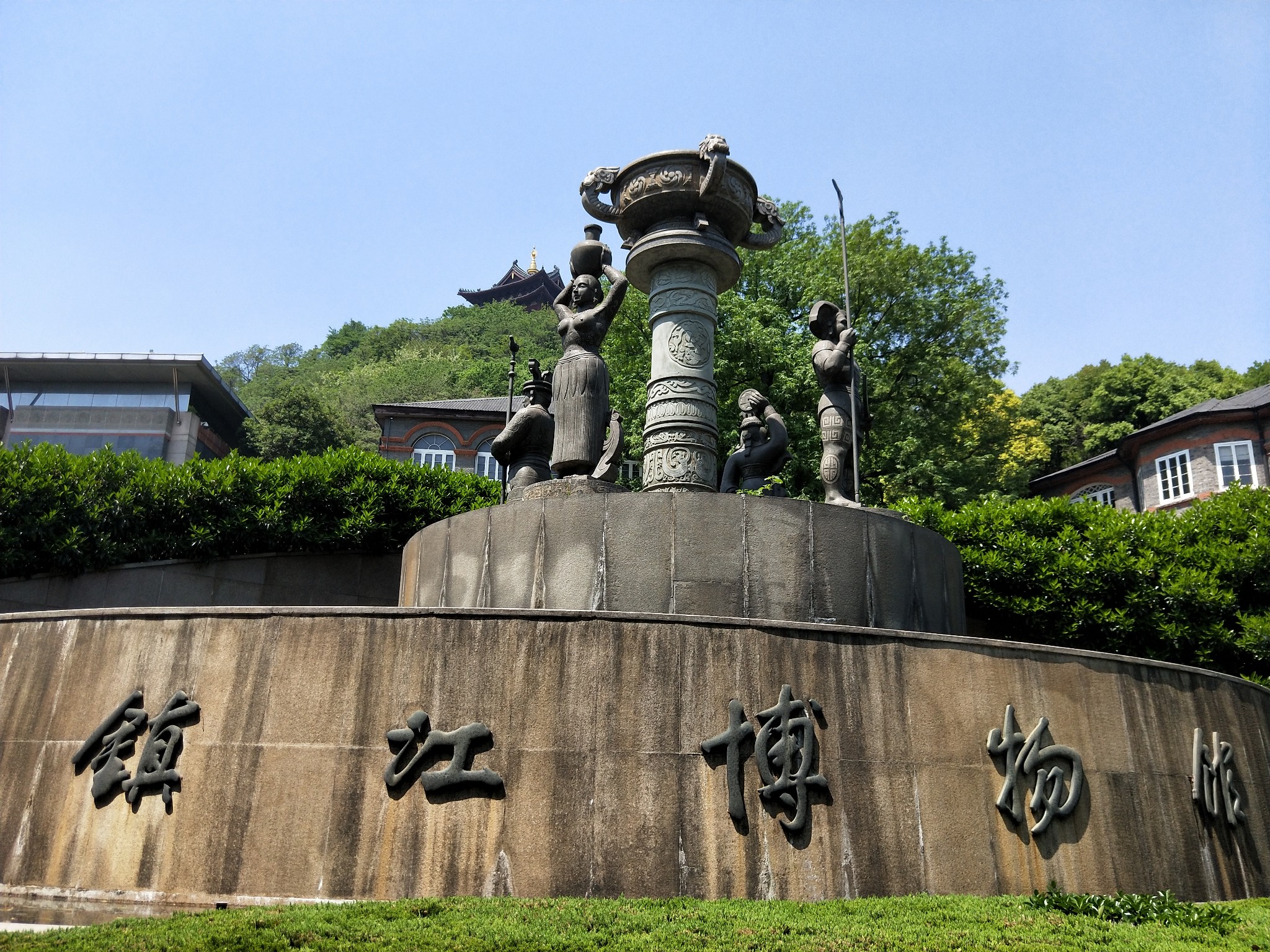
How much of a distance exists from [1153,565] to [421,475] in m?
12.3

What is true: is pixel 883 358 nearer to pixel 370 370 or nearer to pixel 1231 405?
pixel 1231 405

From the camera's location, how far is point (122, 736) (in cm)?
712

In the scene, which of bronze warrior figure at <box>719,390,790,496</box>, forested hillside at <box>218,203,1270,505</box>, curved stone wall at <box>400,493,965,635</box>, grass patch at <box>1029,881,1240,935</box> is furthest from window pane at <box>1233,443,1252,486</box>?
grass patch at <box>1029,881,1240,935</box>

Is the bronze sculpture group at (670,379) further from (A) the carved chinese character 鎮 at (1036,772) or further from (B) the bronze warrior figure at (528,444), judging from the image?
(A) the carved chinese character 鎮 at (1036,772)

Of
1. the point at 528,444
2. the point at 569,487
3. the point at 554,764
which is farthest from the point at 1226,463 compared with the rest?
the point at 554,764

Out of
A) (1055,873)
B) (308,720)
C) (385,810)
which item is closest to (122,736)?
(308,720)

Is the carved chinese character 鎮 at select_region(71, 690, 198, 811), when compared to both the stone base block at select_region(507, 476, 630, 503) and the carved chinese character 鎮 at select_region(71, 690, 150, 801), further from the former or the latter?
the stone base block at select_region(507, 476, 630, 503)

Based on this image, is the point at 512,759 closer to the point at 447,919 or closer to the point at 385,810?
the point at 385,810

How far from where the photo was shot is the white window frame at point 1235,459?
33281mm

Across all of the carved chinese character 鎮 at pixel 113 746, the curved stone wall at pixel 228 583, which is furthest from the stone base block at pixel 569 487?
the curved stone wall at pixel 228 583

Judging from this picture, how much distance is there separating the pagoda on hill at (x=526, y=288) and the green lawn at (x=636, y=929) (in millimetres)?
86698

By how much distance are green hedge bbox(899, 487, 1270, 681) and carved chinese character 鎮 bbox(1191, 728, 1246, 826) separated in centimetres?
625

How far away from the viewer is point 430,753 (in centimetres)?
665

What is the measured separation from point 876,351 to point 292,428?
1128 inches
